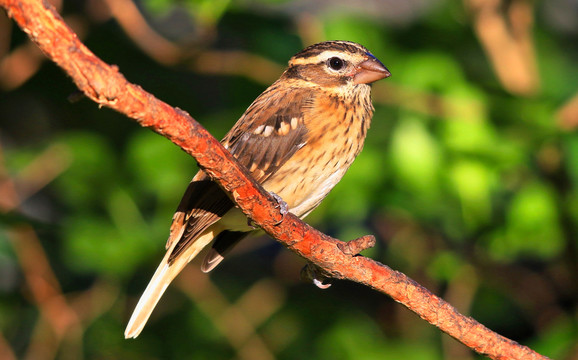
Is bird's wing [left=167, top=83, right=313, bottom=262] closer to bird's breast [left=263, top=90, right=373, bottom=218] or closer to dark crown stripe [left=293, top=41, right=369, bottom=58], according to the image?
bird's breast [left=263, top=90, right=373, bottom=218]

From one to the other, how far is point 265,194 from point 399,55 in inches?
72.5

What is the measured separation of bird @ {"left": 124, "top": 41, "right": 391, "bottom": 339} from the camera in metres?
3.35

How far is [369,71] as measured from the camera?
3510 mm

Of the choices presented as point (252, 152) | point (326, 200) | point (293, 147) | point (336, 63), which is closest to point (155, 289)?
point (252, 152)

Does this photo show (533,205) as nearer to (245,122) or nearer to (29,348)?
(245,122)

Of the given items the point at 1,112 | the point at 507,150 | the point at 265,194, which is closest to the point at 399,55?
the point at 507,150

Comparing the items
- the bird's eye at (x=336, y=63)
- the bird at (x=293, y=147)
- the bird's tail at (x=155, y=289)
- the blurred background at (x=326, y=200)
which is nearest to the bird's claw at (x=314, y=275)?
the bird at (x=293, y=147)

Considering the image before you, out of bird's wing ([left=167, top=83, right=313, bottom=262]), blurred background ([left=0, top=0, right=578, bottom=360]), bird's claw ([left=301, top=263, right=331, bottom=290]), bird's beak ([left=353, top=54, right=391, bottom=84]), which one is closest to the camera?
bird's claw ([left=301, top=263, right=331, bottom=290])

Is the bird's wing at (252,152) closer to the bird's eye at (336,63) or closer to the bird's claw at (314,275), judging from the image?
the bird's eye at (336,63)

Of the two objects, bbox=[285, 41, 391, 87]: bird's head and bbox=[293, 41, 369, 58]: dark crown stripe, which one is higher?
bbox=[293, 41, 369, 58]: dark crown stripe

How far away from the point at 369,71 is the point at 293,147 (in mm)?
481

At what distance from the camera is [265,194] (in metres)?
2.49

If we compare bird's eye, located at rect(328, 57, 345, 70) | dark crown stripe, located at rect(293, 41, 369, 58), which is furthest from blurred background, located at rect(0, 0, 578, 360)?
bird's eye, located at rect(328, 57, 345, 70)

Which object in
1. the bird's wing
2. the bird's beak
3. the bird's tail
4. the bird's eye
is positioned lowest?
the bird's tail
